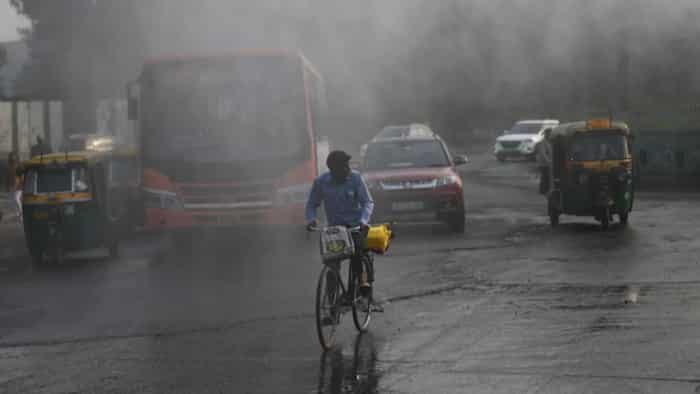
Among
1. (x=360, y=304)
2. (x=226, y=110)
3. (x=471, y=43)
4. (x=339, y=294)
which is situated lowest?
(x=360, y=304)

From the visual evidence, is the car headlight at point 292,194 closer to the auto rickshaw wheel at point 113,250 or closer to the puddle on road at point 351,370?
the auto rickshaw wheel at point 113,250

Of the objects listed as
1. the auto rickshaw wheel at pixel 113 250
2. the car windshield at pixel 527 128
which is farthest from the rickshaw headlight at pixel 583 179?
the car windshield at pixel 527 128

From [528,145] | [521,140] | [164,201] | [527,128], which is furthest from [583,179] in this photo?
[527,128]

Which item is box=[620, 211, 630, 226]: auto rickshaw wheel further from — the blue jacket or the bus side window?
the blue jacket

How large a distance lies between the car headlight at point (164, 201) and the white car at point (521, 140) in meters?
30.9

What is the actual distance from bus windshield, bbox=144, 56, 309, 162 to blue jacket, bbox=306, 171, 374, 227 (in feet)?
26.9

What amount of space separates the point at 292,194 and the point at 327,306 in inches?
344

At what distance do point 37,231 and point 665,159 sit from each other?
58.1ft

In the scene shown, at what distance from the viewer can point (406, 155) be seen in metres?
21.6

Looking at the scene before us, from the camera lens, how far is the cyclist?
1048 centimetres

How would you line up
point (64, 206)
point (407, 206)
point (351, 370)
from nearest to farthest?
1. point (351, 370)
2. point (64, 206)
3. point (407, 206)

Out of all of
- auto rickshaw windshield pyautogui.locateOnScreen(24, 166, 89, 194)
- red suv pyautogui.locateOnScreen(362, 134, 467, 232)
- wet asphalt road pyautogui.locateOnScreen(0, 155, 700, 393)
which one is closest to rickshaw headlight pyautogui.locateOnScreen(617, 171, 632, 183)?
wet asphalt road pyautogui.locateOnScreen(0, 155, 700, 393)

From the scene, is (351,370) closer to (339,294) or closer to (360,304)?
(339,294)

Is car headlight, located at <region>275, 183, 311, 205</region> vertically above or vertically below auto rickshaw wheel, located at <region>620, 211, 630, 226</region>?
above
